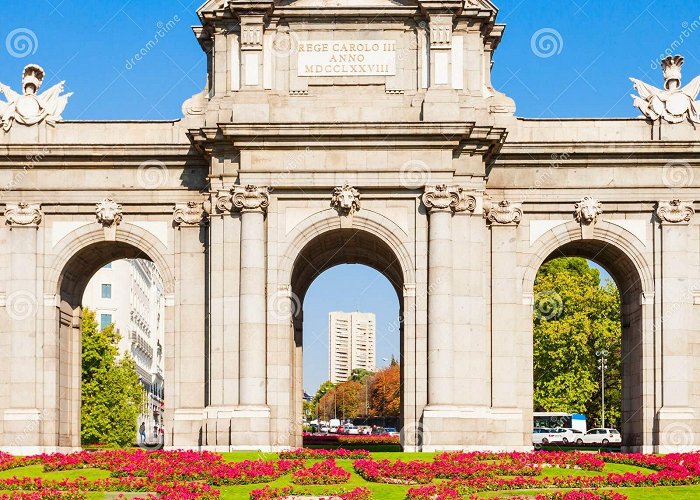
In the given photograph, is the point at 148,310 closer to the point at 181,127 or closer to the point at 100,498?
the point at 181,127

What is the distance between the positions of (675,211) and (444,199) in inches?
391

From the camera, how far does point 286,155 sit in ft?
158

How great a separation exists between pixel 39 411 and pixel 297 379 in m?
10.7

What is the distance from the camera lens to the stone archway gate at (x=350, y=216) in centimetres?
4788

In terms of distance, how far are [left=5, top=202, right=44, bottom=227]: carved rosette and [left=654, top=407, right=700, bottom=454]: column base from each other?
85.9 ft

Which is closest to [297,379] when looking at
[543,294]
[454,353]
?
[454,353]

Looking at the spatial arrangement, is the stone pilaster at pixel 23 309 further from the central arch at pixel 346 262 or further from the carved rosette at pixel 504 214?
the carved rosette at pixel 504 214

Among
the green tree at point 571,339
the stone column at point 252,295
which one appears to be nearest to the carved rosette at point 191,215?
the stone column at point 252,295

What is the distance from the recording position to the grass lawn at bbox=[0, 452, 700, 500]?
3441 cm
